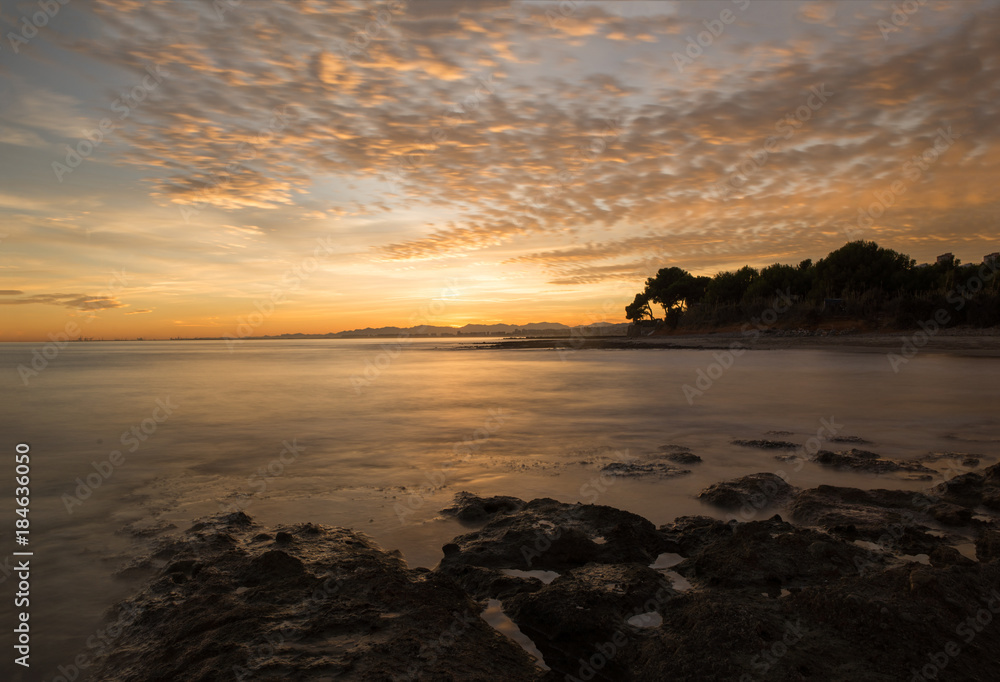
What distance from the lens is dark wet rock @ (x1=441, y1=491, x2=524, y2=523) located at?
5.45m

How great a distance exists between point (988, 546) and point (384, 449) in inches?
320

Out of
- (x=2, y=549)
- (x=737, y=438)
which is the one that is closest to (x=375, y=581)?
(x=2, y=549)

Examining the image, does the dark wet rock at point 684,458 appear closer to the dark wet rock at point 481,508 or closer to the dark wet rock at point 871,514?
the dark wet rock at point 871,514

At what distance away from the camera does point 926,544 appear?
13.8ft

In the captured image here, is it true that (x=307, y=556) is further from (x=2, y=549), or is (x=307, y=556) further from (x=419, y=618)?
(x=2, y=549)

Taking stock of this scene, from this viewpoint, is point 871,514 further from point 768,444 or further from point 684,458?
point 768,444

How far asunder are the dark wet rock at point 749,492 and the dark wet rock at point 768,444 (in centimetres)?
231

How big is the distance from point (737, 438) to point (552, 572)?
667cm

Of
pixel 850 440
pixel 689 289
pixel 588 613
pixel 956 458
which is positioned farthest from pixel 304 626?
pixel 689 289

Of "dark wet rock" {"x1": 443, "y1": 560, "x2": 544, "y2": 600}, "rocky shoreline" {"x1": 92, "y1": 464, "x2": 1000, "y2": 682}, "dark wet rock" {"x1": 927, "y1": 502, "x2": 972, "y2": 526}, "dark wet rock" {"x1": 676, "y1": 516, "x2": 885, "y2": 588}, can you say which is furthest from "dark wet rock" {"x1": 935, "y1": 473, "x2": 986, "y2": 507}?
"dark wet rock" {"x1": 443, "y1": 560, "x2": 544, "y2": 600}

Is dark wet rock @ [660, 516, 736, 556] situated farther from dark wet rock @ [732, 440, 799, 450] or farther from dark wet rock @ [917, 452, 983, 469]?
dark wet rock @ [917, 452, 983, 469]

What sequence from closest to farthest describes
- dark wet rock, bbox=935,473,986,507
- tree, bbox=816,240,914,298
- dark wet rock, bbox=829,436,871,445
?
dark wet rock, bbox=935,473,986,507 < dark wet rock, bbox=829,436,871,445 < tree, bbox=816,240,914,298

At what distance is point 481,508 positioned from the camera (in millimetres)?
5582

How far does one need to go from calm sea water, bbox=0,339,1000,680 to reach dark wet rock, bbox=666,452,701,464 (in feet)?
0.64
